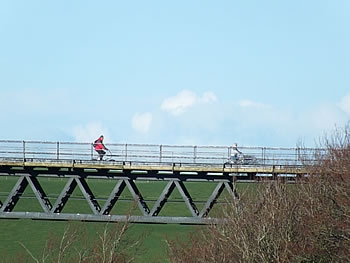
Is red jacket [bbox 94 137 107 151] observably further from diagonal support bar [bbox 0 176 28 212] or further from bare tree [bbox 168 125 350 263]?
bare tree [bbox 168 125 350 263]

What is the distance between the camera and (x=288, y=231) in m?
43.8

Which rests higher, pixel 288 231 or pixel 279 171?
pixel 279 171

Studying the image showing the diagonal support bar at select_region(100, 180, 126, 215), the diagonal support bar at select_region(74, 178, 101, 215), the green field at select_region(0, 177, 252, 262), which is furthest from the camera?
the green field at select_region(0, 177, 252, 262)

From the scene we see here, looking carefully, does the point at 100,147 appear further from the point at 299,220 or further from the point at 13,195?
the point at 299,220

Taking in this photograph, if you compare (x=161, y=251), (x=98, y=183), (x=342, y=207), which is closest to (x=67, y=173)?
(x=342, y=207)

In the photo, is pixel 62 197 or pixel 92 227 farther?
pixel 92 227

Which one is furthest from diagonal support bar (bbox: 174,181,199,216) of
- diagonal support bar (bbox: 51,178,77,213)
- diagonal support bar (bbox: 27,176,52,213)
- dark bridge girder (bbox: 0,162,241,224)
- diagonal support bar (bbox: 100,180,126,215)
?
diagonal support bar (bbox: 27,176,52,213)

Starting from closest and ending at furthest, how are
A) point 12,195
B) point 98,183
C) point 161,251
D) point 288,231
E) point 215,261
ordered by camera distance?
point 12,195
point 288,231
point 215,261
point 161,251
point 98,183

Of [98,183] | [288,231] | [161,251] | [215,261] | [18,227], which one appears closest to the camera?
[288,231]

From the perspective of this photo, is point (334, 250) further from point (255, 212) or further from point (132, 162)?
point (132, 162)

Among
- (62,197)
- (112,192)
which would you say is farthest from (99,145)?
(62,197)

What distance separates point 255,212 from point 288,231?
7.08 feet

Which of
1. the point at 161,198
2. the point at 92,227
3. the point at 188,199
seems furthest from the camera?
the point at 92,227

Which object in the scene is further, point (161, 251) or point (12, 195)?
point (161, 251)
